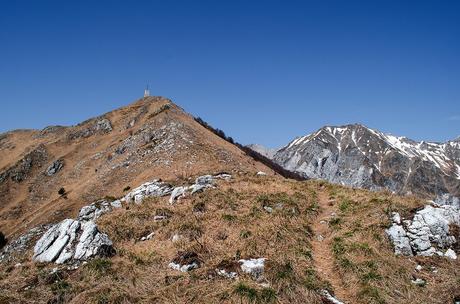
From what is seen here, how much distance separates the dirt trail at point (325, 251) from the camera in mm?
15330

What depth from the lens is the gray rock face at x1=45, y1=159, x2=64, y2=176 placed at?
77000 mm

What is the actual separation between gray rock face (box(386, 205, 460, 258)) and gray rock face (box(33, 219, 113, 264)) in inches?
579

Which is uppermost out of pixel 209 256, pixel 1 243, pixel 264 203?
pixel 264 203

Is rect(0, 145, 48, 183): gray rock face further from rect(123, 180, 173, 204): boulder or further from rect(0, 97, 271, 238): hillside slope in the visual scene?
rect(123, 180, 173, 204): boulder

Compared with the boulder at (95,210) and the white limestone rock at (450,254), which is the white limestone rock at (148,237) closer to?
the boulder at (95,210)

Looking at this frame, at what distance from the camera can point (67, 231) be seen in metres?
20.9

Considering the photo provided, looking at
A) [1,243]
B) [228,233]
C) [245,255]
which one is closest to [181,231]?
[228,233]

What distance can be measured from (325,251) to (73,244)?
42.5 feet

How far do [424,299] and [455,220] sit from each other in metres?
8.13

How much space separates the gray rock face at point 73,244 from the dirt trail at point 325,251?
10.5 m

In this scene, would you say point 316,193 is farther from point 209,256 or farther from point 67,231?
point 67,231

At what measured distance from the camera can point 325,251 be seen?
63.6 ft

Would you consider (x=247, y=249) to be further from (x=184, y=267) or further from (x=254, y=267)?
(x=184, y=267)

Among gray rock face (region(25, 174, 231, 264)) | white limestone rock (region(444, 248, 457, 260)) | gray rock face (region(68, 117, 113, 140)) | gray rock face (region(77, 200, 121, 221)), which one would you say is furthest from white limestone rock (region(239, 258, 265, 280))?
gray rock face (region(68, 117, 113, 140))
